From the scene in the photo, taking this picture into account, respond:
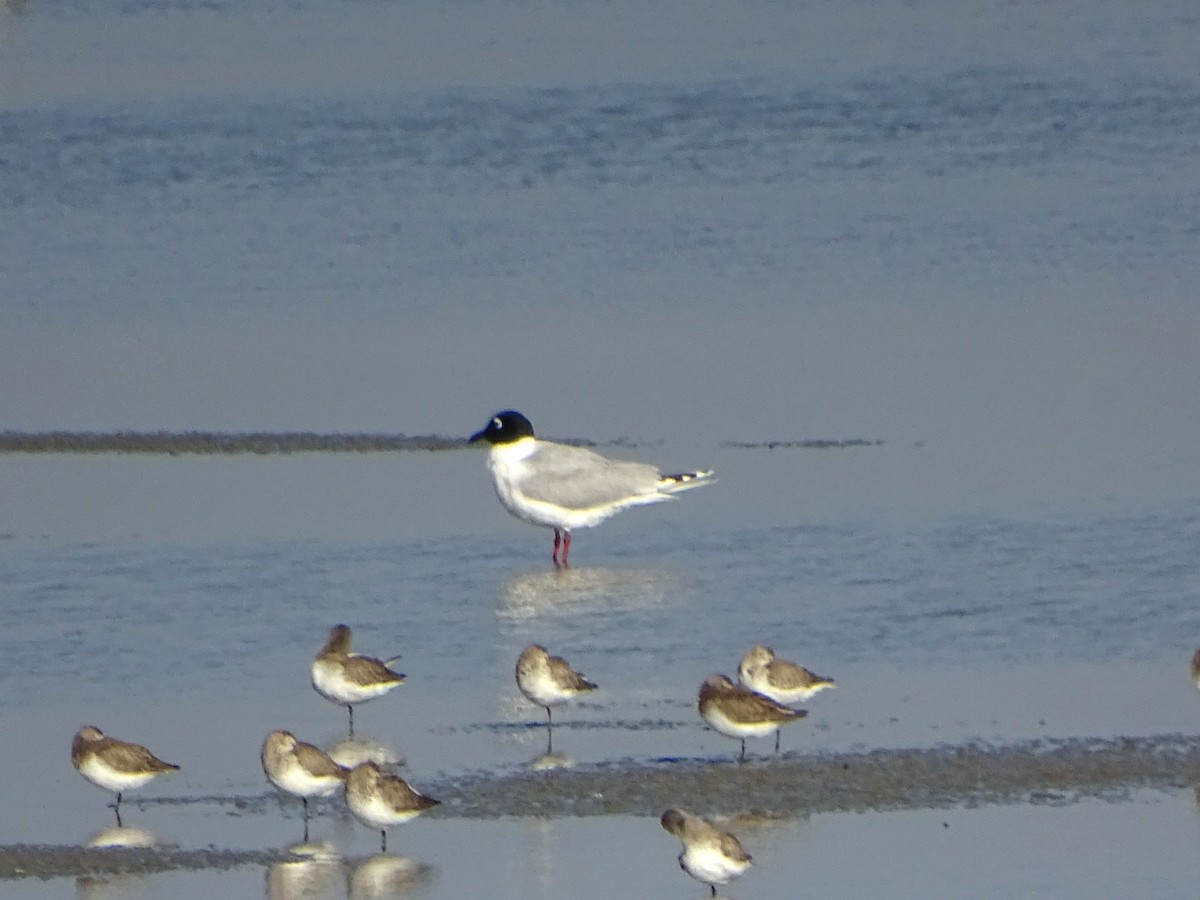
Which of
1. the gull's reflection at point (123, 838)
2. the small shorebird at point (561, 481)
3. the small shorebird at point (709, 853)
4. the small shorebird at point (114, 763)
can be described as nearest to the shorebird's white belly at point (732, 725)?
the small shorebird at point (709, 853)

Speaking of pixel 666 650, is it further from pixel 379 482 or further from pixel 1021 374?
pixel 1021 374

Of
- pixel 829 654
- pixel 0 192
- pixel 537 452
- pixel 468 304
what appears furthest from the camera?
pixel 0 192

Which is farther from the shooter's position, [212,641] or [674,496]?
[674,496]

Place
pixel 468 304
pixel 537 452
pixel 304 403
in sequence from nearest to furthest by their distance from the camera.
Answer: pixel 537 452 → pixel 304 403 → pixel 468 304

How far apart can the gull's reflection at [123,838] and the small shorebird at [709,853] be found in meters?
1.92

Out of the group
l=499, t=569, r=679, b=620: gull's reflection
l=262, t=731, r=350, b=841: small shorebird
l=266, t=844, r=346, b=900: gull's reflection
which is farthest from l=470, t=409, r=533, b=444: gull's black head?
l=266, t=844, r=346, b=900: gull's reflection

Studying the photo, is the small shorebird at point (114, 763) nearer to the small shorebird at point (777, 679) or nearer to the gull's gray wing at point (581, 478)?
the small shorebird at point (777, 679)

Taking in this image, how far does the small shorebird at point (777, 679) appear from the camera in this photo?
10.4 m

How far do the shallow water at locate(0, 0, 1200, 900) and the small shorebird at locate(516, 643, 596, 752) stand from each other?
0.57 ft

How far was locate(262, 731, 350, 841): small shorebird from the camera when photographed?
9.20 metres

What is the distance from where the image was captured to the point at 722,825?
9250 mm

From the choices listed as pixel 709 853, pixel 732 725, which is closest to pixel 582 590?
pixel 732 725

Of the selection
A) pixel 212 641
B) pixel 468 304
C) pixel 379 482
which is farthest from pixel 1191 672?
pixel 468 304

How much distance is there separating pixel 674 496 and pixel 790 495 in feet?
2.60
